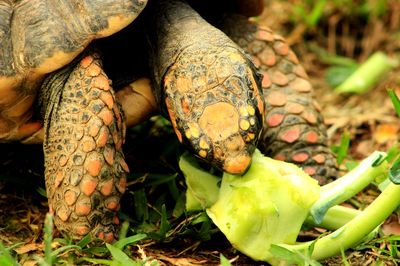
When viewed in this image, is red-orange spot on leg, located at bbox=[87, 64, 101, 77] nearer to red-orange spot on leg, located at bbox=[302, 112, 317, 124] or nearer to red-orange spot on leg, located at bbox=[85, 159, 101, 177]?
red-orange spot on leg, located at bbox=[85, 159, 101, 177]

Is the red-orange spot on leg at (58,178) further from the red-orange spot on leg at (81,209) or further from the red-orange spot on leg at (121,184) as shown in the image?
the red-orange spot on leg at (121,184)

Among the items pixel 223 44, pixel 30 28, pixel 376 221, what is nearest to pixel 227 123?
pixel 223 44

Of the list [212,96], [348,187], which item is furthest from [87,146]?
[348,187]

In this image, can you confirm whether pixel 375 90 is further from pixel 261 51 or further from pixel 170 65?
pixel 170 65

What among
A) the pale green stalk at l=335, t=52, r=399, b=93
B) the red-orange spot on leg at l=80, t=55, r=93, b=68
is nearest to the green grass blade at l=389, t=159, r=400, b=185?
the red-orange spot on leg at l=80, t=55, r=93, b=68

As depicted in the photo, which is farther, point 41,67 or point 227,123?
point 41,67

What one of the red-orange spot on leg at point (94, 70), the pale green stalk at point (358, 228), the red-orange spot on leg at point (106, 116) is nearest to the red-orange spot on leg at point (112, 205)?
the red-orange spot on leg at point (106, 116)
